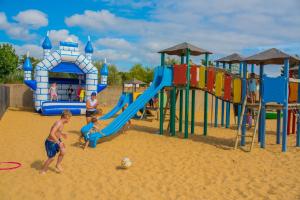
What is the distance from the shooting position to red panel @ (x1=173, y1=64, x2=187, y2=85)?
39.5 ft

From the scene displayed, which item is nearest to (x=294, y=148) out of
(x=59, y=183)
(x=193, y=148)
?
(x=193, y=148)

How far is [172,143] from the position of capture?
10.9 m

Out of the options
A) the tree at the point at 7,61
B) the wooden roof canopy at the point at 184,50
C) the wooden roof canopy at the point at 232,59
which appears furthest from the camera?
the tree at the point at 7,61

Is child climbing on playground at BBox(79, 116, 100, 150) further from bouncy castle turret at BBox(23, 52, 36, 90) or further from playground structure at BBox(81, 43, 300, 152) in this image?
bouncy castle turret at BBox(23, 52, 36, 90)

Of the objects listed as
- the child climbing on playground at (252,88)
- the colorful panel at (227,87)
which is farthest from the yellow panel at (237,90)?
the child climbing on playground at (252,88)

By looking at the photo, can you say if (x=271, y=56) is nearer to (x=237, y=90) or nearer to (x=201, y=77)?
(x=237, y=90)

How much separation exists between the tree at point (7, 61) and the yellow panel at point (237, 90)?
29371mm

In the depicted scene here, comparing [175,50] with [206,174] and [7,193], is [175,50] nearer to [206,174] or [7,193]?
[206,174]

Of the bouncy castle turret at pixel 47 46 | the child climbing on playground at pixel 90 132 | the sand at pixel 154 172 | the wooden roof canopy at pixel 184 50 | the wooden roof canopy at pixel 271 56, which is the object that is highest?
the bouncy castle turret at pixel 47 46

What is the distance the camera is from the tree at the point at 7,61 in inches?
1355

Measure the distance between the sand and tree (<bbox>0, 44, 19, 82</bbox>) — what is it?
84.4 ft

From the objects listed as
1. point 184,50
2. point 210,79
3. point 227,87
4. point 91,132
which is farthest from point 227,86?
point 91,132

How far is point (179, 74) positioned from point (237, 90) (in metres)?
2.31

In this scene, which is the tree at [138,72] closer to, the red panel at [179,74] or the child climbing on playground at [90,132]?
the red panel at [179,74]
